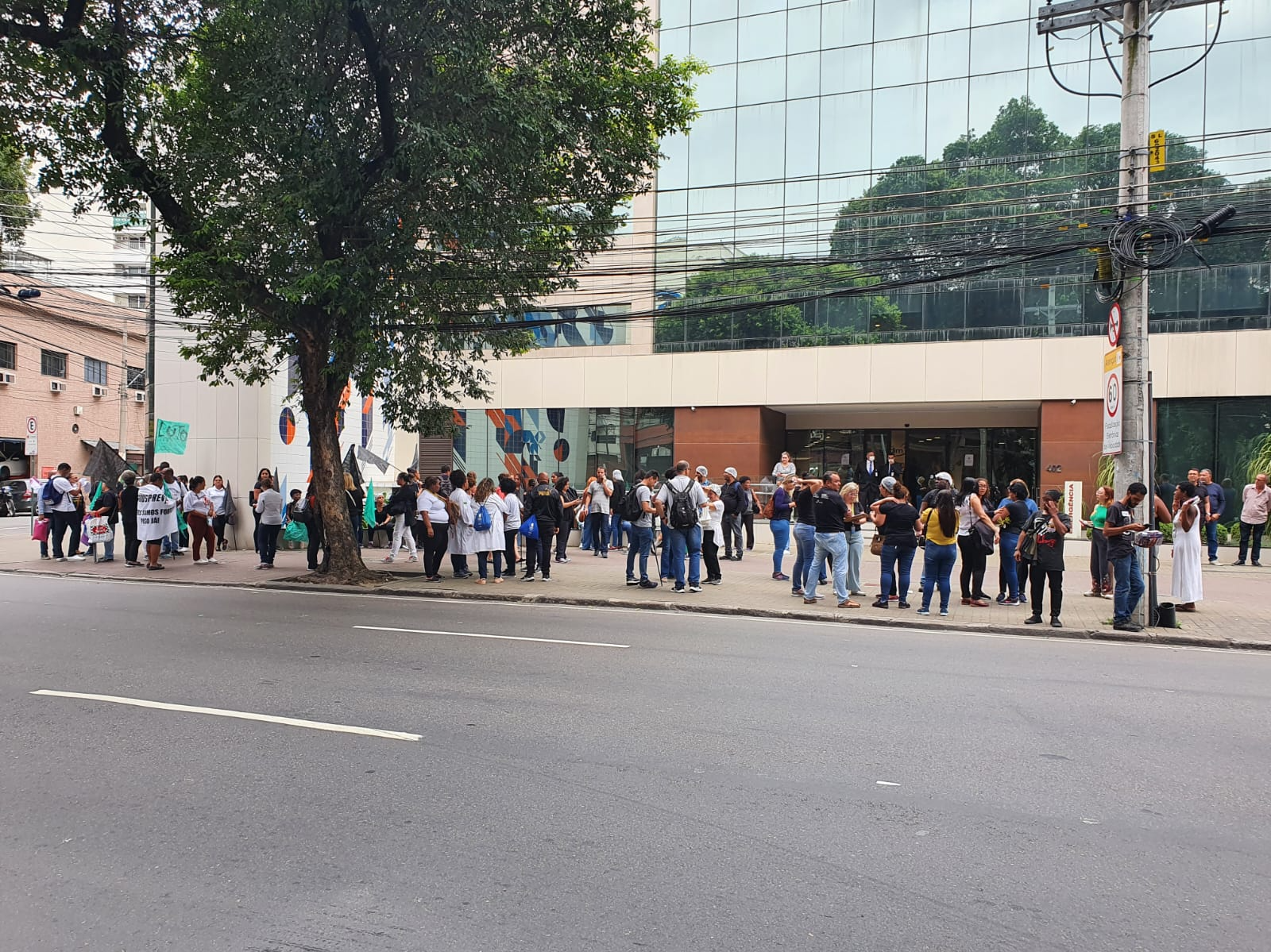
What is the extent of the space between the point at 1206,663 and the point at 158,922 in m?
9.28

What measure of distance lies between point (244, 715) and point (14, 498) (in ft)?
123

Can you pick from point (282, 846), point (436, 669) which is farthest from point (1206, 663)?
point (282, 846)

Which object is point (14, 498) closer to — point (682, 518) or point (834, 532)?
point (682, 518)

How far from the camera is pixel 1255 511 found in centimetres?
1753

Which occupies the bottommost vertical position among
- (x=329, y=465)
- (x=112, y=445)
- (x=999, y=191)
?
(x=329, y=465)

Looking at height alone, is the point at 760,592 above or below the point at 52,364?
below

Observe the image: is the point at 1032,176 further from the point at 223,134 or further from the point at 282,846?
the point at 282,846

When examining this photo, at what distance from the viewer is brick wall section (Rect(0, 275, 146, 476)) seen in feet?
133

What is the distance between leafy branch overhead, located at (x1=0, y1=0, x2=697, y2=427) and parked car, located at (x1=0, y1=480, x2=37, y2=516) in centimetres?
2848

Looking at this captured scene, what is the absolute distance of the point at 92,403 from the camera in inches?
1813

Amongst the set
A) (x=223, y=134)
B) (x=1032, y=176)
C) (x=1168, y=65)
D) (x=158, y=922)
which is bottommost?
(x=158, y=922)

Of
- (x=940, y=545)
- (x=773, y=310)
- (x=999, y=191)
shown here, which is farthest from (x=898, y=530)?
(x=999, y=191)

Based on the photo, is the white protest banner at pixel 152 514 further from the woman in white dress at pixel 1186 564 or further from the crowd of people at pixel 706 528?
the woman in white dress at pixel 1186 564

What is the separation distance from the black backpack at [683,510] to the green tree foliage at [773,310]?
15.1 m
